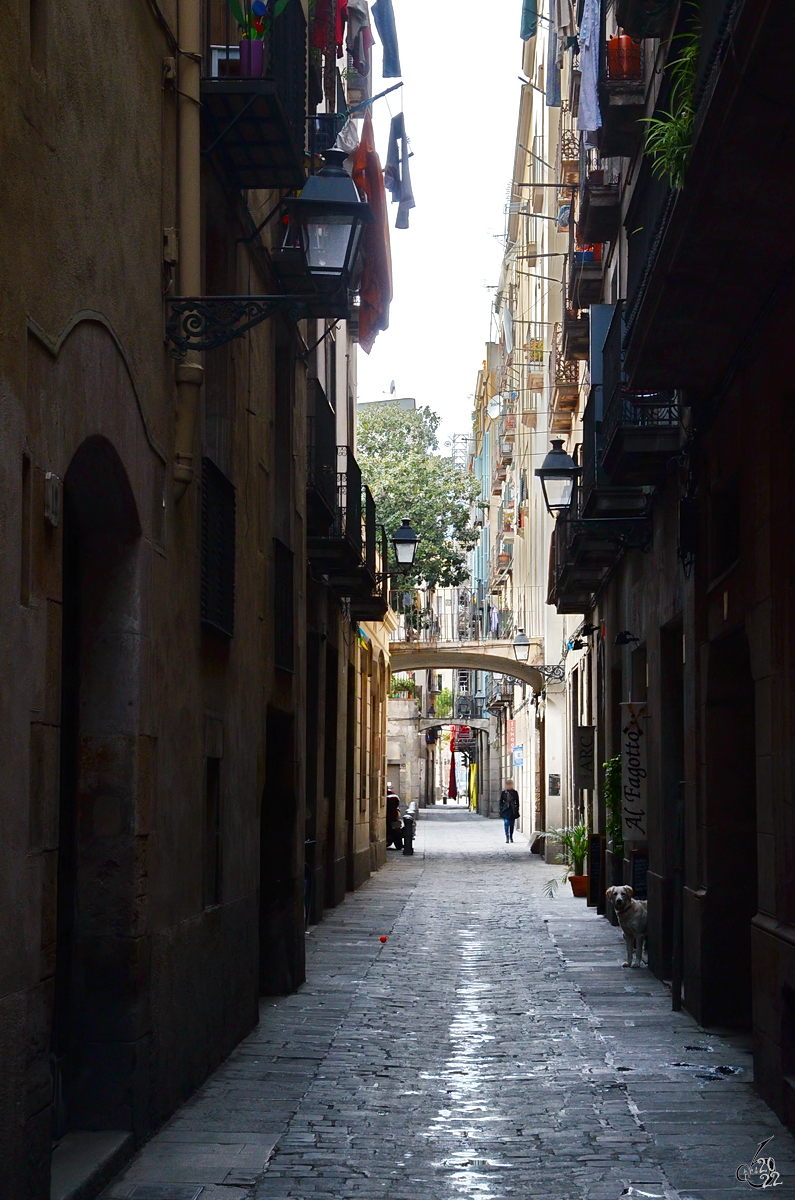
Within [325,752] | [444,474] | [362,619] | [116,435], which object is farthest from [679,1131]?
Answer: [444,474]

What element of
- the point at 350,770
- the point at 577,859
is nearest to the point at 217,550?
the point at 350,770

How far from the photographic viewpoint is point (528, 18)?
19.6m

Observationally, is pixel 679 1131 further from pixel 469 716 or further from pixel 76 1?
pixel 469 716

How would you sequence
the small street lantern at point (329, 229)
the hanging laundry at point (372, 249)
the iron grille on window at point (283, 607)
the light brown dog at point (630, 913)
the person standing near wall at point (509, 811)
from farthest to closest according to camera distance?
the person standing near wall at point (509, 811), the hanging laundry at point (372, 249), the light brown dog at point (630, 913), the iron grille on window at point (283, 607), the small street lantern at point (329, 229)

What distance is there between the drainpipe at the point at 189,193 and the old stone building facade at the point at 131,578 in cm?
2

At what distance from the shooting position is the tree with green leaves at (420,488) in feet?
134

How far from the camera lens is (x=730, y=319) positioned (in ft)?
31.1

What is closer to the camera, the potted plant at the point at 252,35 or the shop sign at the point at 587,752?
the potted plant at the point at 252,35

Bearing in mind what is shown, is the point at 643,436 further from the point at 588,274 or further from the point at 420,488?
the point at 420,488

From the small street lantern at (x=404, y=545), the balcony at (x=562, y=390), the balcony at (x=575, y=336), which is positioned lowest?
the small street lantern at (x=404, y=545)

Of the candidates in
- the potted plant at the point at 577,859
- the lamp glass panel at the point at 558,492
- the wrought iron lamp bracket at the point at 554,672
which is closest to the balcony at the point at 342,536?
the lamp glass panel at the point at 558,492

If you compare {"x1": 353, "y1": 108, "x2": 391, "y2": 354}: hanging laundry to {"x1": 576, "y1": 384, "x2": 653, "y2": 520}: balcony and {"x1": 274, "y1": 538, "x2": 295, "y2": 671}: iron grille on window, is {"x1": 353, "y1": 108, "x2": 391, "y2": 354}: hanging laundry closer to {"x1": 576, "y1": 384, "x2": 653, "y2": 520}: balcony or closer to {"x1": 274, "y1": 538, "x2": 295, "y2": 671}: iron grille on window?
{"x1": 576, "y1": 384, "x2": 653, "y2": 520}: balcony

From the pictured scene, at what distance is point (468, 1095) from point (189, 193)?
5488 mm

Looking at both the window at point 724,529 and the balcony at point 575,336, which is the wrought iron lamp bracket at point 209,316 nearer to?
the window at point 724,529
